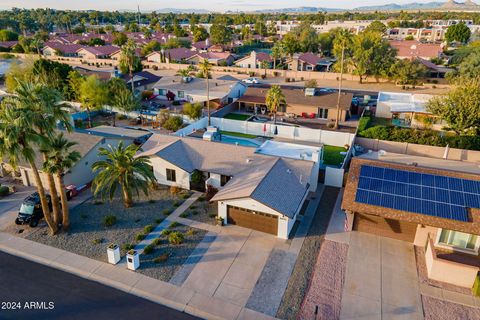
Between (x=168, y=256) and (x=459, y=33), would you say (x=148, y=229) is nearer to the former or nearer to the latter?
(x=168, y=256)

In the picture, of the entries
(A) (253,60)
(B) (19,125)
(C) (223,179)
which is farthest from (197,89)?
(B) (19,125)

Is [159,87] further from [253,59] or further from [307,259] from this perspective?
[307,259]

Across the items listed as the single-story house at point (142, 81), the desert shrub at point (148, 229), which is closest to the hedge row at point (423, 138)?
the desert shrub at point (148, 229)

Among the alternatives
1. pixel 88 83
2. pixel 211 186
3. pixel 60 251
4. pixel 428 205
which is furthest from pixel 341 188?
pixel 88 83

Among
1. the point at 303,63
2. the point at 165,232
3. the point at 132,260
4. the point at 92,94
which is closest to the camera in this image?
the point at 132,260

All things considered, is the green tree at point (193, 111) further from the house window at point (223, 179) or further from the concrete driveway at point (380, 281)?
the concrete driveway at point (380, 281)

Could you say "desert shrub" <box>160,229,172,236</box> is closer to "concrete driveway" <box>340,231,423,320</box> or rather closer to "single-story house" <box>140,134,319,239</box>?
"single-story house" <box>140,134,319,239</box>
